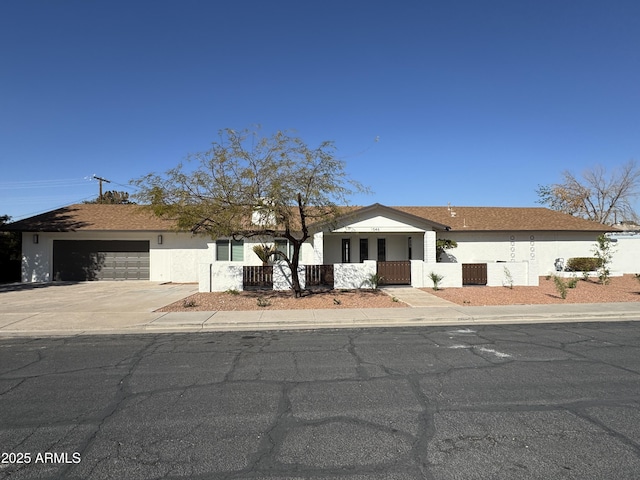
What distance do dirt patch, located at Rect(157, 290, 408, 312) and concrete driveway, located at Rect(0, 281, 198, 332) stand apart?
1059mm

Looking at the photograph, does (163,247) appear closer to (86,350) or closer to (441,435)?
(86,350)

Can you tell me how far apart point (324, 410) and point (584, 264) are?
73.9 ft

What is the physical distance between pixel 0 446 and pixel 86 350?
438 cm

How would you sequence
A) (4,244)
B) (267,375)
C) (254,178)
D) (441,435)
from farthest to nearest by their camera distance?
(4,244) → (254,178) → (267,375) → (441,435)

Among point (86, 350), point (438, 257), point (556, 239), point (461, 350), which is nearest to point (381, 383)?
point (461, 350)

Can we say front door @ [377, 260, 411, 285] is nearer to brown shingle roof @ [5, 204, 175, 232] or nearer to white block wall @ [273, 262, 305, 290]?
white block wall @ [273, 262, 305, 290]

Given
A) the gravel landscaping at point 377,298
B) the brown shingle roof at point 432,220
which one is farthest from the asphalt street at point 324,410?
the brown shingle roof at point 432,220

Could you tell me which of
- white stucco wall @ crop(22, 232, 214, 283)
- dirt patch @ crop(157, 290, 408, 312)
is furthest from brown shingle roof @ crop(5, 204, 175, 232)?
dirt patch @ crop(157, 290, 408, 312)

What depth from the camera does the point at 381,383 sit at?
5812mm

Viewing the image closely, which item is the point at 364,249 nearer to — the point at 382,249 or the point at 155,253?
the point at 382,249

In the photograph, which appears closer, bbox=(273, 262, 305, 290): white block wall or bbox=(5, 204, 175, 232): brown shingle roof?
bbox=(273, 262, 305, 290): white block wall

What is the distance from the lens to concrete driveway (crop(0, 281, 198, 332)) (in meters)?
10.8

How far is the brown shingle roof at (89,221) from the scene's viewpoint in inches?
881

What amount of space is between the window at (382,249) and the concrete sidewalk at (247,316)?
9.62 m
